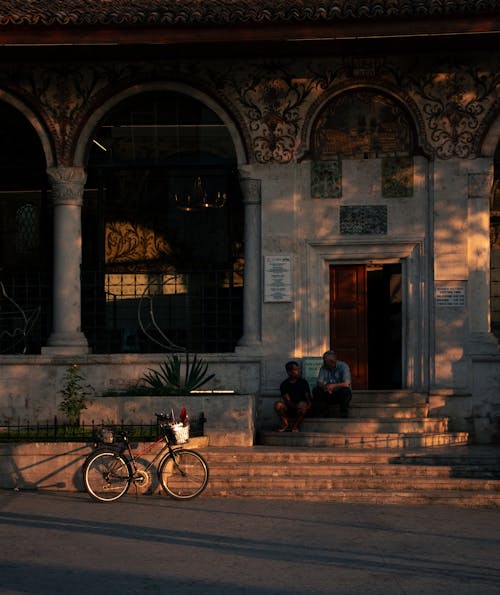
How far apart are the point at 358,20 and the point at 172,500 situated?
7489 millimetres

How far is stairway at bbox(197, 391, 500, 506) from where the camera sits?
14766 millimetres

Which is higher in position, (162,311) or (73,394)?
(162,311)

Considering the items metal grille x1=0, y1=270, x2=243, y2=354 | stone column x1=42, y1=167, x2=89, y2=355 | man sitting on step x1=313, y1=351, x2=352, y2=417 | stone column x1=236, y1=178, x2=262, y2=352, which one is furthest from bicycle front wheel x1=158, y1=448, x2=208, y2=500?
metal grille x1=0, y1=270, x2=243, y2=354

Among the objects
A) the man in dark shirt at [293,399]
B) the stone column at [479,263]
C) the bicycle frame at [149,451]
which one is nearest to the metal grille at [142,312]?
the man in dark shirt at [293,399]

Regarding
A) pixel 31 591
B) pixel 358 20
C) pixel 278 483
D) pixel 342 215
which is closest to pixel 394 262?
pixel 342 215

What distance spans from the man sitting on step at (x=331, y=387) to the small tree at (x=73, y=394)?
3.55 m

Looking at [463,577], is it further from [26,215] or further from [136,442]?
[26,215]

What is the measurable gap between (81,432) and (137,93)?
600 centimetres

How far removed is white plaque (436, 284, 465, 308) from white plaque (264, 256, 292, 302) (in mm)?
2367

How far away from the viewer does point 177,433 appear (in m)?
14.9

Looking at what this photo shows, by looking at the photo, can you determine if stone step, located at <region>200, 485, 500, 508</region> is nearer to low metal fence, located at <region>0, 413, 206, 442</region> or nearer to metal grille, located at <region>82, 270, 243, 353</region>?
low metal fence, located at <region>0, 413, 206, 442</region>

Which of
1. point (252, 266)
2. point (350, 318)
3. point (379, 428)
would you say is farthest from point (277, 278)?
point (379, 428)

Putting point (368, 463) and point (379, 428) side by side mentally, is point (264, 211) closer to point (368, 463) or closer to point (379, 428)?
point (379, 428)

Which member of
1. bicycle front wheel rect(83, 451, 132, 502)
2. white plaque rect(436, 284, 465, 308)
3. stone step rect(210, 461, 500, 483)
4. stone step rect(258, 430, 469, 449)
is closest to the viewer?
bicycle front wheel rect(83, 451, 132, 502)
